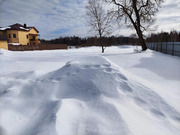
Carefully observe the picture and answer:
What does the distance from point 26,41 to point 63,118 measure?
40558mm

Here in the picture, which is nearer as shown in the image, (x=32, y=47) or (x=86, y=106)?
(x=86, y=106)

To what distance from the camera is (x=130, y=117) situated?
79.3 inches

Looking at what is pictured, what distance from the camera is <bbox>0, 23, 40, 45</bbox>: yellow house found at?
3173cm

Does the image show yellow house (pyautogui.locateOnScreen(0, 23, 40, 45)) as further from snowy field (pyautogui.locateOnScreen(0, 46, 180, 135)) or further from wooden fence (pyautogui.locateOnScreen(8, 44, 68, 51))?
snowy field (pyautogui.locateOnScreen(0, 46, 180, 135))

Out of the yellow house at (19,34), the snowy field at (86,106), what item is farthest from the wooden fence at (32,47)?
the snowy field at (86,106)

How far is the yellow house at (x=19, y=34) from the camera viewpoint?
104 feet

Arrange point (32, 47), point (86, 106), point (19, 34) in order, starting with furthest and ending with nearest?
point (19, 34)
point (32, 47)
point (86, 106)

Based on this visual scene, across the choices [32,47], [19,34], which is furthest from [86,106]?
[19,34]

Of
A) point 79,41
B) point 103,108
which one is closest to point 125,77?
point 103,108

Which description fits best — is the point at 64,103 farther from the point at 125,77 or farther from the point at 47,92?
the point at 125,77

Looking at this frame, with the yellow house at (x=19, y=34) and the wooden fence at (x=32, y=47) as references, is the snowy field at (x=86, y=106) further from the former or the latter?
the yellow house at (x=19, y=34)

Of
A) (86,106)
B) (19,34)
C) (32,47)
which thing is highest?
(19,34)

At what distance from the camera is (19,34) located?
3294 centimetres

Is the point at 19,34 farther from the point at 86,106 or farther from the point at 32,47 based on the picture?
the point at 86,106
